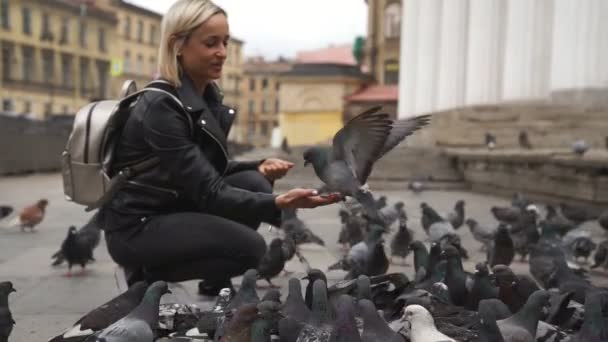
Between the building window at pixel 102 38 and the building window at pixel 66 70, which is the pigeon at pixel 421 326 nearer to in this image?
the building window at pixel 66 70

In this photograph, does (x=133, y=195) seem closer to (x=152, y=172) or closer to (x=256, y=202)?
(x=152, y=172)

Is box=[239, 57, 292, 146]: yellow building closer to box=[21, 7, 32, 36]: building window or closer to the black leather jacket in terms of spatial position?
box=[21, 7, 32, 36]: building window

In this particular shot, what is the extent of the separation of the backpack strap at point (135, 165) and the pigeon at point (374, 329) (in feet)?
4.44

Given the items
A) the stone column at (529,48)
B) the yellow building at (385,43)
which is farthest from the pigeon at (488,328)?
the yellow building at (385,43)

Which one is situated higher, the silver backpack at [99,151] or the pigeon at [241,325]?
the silver backpack at [99,151]

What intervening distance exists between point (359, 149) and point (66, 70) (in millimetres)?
57693

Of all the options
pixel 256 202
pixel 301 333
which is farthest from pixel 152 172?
pixel 301 333

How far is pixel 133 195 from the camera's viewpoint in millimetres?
3439

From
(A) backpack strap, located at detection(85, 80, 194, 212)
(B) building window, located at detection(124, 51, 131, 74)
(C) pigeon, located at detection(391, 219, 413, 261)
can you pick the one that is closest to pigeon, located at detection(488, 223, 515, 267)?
(C) pigeon, located at detection(391, 219, 413, 261)

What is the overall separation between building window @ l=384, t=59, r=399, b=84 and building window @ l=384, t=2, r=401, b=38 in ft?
6.07

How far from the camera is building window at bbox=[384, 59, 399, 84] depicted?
41.0m

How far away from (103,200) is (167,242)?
0.41 meters

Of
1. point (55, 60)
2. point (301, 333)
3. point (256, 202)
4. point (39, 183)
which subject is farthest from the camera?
point (55, 60)

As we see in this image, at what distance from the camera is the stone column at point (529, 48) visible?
15492 mm
